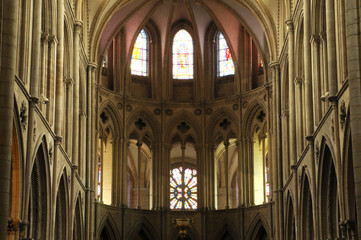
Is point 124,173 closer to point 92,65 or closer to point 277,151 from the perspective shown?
point 92,65

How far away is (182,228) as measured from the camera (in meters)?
41.4

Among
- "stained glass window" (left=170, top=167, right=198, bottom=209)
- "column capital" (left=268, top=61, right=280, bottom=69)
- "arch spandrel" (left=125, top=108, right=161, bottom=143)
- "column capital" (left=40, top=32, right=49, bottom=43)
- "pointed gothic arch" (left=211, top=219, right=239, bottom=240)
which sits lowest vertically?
"pointed gothic arch" (left=211, top=219, right=239, bottom=240)

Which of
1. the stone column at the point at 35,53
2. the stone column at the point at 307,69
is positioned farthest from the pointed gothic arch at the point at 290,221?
the stone column at the point at 35,53

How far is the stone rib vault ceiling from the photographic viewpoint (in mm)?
40719

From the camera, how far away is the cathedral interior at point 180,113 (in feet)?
79.8

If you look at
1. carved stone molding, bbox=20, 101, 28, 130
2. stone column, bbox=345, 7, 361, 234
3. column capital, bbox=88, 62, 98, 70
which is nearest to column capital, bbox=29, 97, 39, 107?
carved stone molding, bbox=20, 101, 28, 130

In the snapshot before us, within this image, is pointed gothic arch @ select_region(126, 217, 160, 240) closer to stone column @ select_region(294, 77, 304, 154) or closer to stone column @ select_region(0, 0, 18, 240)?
stone column @ select_region(294, 77, 304, 154)

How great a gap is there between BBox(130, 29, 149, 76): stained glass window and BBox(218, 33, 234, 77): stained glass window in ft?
14.0

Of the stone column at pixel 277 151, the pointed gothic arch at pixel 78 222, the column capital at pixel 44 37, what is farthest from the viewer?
the stone column at pixel 277 151

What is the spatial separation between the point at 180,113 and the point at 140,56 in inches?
163

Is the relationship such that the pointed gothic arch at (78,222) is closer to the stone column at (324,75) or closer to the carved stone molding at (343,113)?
the stone column at (324,75)

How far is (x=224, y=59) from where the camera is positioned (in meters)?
48.1

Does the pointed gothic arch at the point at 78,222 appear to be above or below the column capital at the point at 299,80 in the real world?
below

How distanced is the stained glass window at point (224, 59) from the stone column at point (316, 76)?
1776 cm
